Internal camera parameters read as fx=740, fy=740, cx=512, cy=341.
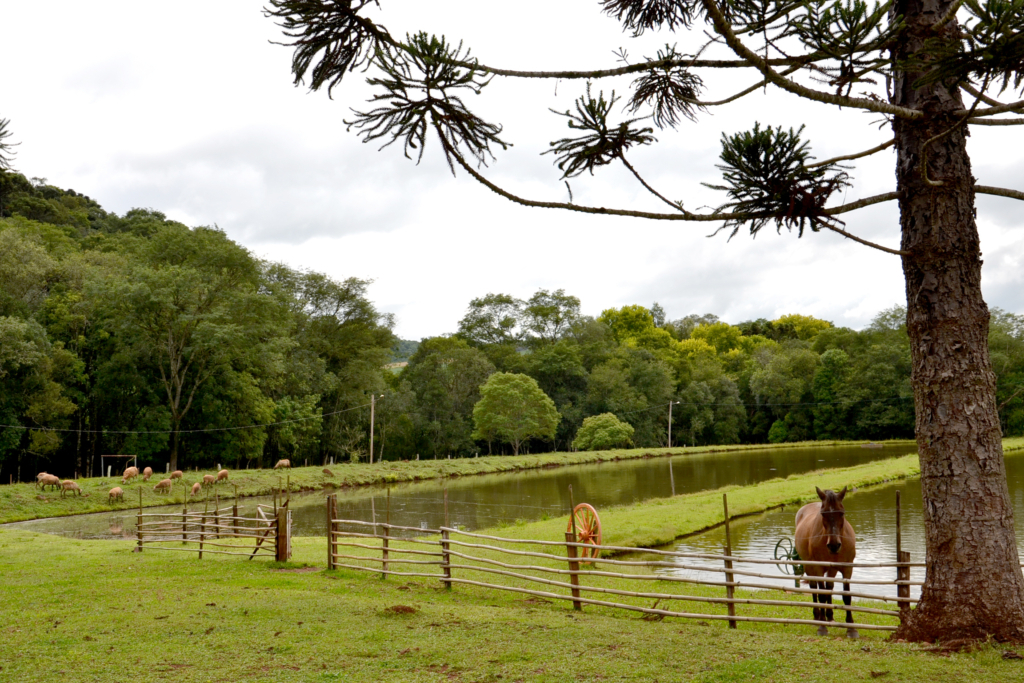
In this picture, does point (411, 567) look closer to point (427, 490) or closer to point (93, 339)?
point (427, 490)

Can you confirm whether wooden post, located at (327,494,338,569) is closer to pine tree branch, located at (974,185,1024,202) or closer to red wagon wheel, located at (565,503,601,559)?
red wagon wheel, located at (565,503,601,559)

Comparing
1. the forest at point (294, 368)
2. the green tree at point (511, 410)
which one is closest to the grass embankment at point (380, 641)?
the forest at point (294, 368)

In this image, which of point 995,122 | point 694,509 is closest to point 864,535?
point 694,509

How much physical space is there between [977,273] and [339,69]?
197 inches

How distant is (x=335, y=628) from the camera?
7.65m

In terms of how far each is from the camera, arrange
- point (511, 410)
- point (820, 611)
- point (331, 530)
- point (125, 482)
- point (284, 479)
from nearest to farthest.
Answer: point (820, 611)
point (331, 530)
point (125, 482)
point (284, 479)
point (511, 410)

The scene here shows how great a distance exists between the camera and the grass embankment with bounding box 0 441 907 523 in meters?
25.6

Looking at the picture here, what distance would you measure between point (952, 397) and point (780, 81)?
2.75 meters

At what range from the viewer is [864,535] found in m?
15.7

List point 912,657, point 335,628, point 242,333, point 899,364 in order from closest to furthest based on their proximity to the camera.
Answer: point 912,657
point 335,628
point 242,333
point 899,364

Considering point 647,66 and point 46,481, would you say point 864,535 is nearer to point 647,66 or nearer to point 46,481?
point 647,66

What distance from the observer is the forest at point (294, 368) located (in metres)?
34.5

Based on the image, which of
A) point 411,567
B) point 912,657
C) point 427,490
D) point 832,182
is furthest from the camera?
point 427,490

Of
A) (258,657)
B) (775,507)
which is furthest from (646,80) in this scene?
(775,507)
